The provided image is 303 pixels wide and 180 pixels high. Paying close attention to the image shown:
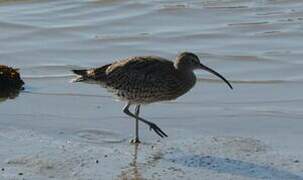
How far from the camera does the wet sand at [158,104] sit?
7477 mm

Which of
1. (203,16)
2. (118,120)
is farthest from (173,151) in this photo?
(203,16)

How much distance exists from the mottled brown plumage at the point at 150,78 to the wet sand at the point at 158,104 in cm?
27

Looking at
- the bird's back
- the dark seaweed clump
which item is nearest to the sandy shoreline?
the bird's back

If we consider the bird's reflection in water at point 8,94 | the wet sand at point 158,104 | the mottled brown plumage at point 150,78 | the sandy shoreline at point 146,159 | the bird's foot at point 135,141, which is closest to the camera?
the sandy shoreline at point 146,159

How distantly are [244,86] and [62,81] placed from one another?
1903mm

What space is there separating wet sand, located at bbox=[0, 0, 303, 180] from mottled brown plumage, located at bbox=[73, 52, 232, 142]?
10.8 inches

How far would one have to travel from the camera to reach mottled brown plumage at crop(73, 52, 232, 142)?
8.61 m

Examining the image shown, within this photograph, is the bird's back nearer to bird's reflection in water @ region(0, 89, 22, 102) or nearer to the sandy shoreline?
the sandy shoreline

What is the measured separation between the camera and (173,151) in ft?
25.7

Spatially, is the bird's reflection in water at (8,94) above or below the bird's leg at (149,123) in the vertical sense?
above

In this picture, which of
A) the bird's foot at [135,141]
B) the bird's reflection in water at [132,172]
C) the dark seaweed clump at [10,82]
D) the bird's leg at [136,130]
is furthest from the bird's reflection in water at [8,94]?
the bird's reflection in water at [132,172]

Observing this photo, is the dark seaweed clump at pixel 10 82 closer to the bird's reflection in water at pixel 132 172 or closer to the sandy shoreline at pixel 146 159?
the sandy shoreline at pixel 146 159

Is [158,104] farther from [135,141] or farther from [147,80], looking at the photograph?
[135,141]

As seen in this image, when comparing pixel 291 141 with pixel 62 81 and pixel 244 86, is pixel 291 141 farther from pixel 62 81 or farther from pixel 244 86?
pixel 62 81
